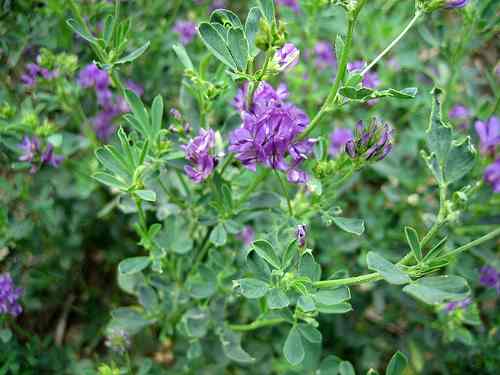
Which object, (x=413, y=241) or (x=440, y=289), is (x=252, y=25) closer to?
(x=413, y=241)

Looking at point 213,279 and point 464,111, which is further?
point 464,111

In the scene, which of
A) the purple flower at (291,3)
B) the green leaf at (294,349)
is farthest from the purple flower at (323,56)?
the green leaf at (294,349)

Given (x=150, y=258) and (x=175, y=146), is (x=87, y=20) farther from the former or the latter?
(x=150, y=258)

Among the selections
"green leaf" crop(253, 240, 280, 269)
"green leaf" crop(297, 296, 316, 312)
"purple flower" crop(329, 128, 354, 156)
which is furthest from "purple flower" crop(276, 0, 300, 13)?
"green leaf" crop(297, 296, 316, 312)

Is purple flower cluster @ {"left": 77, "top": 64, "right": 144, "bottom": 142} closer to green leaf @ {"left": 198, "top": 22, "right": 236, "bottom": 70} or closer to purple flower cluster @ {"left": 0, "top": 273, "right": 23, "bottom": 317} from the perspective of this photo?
purple flower cluster @ {"left": 0, "top": 273, "right": 23, "bottom": 317}

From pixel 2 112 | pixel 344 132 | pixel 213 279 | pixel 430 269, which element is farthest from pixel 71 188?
→ pixel 430 269

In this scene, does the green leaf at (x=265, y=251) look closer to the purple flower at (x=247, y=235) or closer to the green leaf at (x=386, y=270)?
the green leaf at (x=386, y=270)
